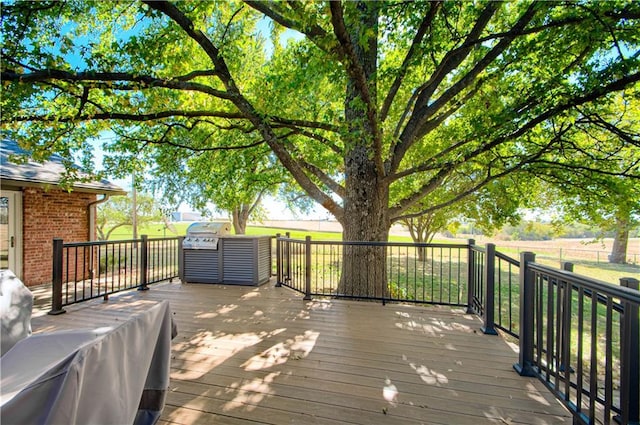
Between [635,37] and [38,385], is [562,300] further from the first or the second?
[635,37]

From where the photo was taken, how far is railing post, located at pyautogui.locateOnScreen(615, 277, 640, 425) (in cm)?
134

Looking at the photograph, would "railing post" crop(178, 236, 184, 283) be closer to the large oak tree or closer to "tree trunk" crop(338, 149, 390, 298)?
the large oak tree

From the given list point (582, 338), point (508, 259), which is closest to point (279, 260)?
point (508, 259)

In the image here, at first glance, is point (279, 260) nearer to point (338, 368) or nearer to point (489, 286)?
point (338, 368)

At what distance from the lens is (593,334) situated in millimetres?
1555

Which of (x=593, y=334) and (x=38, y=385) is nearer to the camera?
Result: (x=38, y=385)

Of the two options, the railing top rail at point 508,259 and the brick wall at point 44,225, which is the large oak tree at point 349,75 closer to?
the brick wall at point 44,225

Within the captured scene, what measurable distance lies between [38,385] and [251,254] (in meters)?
4.85

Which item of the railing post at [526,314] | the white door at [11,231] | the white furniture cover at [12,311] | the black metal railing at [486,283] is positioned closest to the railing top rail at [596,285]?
the railing post at [526,314]

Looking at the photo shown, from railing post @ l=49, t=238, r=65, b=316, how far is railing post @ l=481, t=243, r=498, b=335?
5461 mm

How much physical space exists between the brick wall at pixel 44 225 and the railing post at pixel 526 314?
8398mm

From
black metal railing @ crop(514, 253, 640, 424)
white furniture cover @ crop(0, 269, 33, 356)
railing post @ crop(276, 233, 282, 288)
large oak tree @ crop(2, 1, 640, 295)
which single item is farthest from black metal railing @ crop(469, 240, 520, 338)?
white furniture cover @ crop(0, 269, 33, 356)

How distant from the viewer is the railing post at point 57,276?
12.5 feet

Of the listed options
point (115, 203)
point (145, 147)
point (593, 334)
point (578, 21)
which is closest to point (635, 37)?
point (578, 21)
